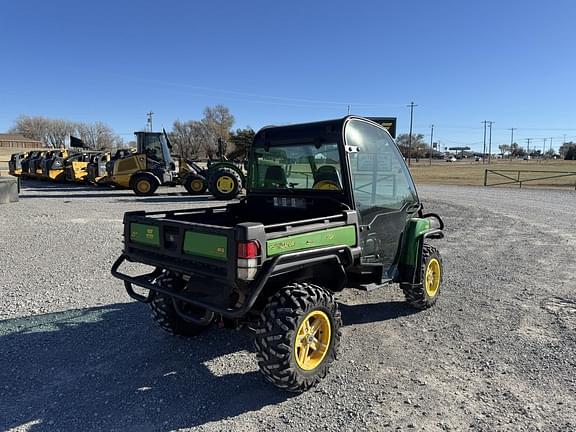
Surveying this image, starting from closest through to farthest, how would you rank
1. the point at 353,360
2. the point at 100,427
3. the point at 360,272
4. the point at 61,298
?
the point at 100,427 → the point at 353,360 → the point at 360,272 → the point at 61,298

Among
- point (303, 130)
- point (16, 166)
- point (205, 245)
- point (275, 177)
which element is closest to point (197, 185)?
point (275, 177)

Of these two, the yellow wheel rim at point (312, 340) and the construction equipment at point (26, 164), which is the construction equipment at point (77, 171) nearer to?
the construction equipment at point (26, 164)

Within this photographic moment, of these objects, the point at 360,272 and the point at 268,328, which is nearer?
the point at 268,328

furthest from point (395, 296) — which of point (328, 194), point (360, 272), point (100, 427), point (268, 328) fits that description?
point (100, 427)

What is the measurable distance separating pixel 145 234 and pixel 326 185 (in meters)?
1.71

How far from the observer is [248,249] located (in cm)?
279

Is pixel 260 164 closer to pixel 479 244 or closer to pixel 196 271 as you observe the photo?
pixel 196 271

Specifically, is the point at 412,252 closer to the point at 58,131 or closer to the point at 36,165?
the point at 36,165

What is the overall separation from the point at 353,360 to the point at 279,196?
1.77m

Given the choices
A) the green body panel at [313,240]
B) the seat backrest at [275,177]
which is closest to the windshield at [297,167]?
the seat backrest at [275,177]

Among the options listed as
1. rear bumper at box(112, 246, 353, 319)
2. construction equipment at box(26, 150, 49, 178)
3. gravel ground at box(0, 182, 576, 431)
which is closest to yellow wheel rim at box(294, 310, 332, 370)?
gravel ground at box(0, 182, 576, 431)

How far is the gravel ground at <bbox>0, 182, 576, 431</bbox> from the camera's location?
2.83 meters

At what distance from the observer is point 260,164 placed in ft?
15.0

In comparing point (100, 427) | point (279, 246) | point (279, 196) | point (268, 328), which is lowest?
point (100, 427)
